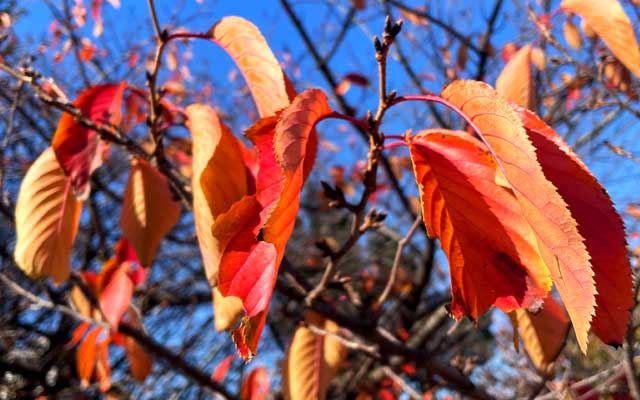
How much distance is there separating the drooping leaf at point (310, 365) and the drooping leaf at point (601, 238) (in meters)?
0.74

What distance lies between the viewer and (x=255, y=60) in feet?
2.22

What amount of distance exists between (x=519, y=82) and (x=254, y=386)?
3.80 ft

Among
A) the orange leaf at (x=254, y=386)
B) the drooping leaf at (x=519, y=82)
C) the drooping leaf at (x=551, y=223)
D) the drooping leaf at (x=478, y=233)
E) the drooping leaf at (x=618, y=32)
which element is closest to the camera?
the drooping leaf at (x=551, y=223)

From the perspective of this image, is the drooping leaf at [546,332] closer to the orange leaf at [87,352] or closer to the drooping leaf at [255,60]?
the drooping leaf at [255,60]

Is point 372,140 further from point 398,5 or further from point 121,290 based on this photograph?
point 398,5

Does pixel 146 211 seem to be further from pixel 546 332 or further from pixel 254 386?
pixel 254 386

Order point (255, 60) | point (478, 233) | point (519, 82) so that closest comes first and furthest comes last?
point (478, 233)
point (255, 60)
point (519, 82)

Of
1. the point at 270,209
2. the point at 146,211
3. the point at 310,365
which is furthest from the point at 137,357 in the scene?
the point at 270,209

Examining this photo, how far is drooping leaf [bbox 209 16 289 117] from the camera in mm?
643

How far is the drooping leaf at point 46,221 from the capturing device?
0.81 metres

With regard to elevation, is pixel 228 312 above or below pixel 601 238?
below

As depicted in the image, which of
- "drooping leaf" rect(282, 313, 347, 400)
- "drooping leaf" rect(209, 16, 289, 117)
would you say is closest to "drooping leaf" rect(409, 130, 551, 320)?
"drooping leaf" rect(209, 16, 289, 117)

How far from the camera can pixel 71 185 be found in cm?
86

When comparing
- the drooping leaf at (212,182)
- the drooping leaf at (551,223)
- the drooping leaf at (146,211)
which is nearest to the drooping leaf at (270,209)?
the drooping leaf at (212,182)
